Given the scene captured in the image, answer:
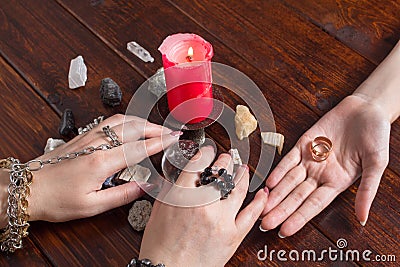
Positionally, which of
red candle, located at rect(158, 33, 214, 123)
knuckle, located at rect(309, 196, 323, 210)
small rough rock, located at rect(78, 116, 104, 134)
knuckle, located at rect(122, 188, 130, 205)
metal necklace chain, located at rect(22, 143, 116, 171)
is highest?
red candle, located at rect(158, 33, 214, 123)

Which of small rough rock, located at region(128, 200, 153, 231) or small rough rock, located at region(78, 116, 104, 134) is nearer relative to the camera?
small rough rock, located at region(128, 200, 153, 231)

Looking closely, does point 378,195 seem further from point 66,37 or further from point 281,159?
point 66,37

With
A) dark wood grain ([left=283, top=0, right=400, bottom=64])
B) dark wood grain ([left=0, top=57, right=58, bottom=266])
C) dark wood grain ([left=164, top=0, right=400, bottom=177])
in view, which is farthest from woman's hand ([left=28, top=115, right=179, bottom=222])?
dark wood grain ([left=283, top=0, right=400, bottom=64])

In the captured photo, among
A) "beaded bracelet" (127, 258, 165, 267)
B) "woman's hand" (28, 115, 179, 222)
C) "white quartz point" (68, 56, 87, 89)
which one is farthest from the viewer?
"white quartz point" (68, 56, 87, 89)

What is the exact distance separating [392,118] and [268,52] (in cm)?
31

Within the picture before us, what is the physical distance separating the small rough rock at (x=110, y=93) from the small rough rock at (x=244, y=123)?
252 mm

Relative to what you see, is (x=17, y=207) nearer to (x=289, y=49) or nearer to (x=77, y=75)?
(x=77, y=75)

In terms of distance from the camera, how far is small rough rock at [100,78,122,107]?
1146mm

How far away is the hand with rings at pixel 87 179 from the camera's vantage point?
0.97 metres

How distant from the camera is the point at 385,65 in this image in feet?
3.71

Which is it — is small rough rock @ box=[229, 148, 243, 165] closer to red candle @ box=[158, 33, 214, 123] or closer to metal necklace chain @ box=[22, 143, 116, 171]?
red candle @ box=[158, 33, 214, 123]

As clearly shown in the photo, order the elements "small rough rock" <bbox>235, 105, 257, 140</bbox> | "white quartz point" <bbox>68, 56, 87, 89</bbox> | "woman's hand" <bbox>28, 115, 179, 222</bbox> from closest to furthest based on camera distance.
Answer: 1. "woman's hand" <bbox>28, 115, 179, 222</bbox>
2. "small rough rock" <bbox>235, 105, 257, 140</bbox>
3. "white quartz point" <bbox>68, 56, 87, 89</bbox>

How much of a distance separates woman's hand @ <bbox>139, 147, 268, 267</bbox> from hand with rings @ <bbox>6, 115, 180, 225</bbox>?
0.10 meters

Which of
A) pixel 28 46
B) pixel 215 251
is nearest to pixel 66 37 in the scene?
pixel 28 46
